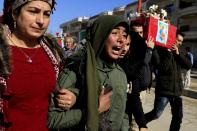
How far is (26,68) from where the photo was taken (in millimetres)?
2246

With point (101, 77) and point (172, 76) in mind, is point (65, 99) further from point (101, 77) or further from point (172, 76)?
point (172, 76)

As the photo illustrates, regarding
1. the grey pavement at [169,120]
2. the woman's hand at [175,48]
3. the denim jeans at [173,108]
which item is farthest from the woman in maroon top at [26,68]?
the grey pavement at [169,120]

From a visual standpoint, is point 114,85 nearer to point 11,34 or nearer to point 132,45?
point 11,34

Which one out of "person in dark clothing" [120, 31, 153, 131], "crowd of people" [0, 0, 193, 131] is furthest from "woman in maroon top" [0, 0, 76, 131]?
"person in dark clothing" [120, 31, 153, 131]

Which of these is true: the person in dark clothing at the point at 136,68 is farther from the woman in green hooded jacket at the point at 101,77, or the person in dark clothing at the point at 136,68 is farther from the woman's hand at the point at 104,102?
the woman's hand at the point at 104,102

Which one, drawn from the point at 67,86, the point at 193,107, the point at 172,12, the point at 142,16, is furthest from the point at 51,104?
the point at 172,12

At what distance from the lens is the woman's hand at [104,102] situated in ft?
8.05

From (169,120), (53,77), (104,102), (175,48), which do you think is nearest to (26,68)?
(53,77)

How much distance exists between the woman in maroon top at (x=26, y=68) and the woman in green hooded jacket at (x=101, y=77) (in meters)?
0.11

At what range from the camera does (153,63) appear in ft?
20.3

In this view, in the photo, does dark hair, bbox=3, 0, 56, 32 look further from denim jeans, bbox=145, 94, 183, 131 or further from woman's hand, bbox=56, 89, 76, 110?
denim jeans, bbox=145, 94, 183, 131

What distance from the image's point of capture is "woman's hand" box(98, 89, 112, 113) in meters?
2.46

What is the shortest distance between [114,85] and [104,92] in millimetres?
187

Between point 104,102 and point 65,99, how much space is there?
0.89ft
